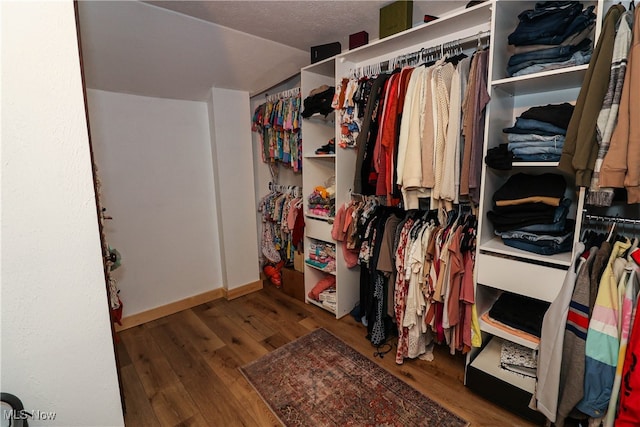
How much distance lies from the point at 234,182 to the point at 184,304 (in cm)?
124

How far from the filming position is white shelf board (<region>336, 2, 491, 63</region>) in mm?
1473

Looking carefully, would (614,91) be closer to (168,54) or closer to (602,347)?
(602,347)

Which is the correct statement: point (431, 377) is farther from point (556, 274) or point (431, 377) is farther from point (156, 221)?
point (156, 221)

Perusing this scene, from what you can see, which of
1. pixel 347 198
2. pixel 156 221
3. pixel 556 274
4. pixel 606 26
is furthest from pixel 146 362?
pixel 606 26

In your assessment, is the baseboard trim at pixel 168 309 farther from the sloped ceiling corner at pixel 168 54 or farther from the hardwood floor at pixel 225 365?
the sloped ceiling corner at pixel 168 54

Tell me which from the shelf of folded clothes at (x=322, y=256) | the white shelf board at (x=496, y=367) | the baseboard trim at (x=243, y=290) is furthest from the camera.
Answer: the baseboard trim at (x=243, y=290)

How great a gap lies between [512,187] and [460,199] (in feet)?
0.89

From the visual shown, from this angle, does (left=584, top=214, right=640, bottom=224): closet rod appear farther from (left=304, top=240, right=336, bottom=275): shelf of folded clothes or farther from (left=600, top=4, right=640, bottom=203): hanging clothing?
(left=304, top=240, right=336, bottom=275): shelf of folded clothes

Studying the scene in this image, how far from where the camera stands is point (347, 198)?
233cm

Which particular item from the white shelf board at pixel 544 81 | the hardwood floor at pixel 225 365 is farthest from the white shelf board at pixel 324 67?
the hardwood floor at pixel 225 365

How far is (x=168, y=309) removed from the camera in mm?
2625

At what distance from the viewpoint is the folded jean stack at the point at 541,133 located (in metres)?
1.29

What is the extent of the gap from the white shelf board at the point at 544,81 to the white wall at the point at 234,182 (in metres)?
2.12

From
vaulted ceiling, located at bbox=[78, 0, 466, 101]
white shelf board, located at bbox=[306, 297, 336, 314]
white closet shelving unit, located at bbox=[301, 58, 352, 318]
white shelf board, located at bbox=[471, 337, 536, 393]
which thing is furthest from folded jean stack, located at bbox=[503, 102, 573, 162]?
white shelf board, located at bbox=[306, 297, 336, 314]
